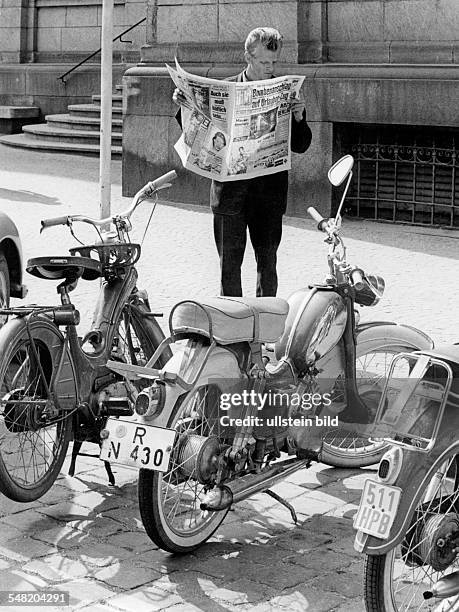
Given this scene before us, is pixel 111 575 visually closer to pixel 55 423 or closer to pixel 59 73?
pixel 55 423

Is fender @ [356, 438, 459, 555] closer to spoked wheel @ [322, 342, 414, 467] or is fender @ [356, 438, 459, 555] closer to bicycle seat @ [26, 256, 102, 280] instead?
spoked wheel @ [322, 342, 414, 467]

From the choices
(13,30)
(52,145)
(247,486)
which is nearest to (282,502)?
(247,486)

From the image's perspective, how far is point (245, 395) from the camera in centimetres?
529

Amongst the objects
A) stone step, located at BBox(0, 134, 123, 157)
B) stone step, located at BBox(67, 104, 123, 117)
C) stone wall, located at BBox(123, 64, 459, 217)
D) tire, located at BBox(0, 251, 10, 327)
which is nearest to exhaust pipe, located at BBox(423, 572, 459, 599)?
tire, located at BBox(0, 251, 10, 327)

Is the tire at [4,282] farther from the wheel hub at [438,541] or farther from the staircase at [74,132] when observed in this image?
the staircase at [74,132]

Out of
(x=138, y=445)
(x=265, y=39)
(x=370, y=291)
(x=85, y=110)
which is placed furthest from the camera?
(x=85, y=110)

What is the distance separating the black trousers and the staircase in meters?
10.8

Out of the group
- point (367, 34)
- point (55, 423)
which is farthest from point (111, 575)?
point (367, 34)

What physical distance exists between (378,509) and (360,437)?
222cm

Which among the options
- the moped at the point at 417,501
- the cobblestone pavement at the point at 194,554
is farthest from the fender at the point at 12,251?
the moped at the point at 417,501

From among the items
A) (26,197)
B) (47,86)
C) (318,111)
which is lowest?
(26,197)

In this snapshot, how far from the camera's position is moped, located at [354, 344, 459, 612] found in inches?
155

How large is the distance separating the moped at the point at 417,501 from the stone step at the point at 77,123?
15519 mm

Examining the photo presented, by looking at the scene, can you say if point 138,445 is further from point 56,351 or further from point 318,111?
point 318,111
